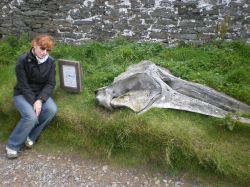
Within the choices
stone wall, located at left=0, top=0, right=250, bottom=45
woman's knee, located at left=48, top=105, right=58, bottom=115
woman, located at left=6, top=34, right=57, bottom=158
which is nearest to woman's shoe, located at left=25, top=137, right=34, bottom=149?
woman, located at left=6, top=34, right=57, bottom=158

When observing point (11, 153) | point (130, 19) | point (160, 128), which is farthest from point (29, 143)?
point (130, 19)

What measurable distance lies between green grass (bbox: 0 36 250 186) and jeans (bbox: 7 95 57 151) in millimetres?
161

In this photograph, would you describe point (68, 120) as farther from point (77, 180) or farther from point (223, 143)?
point (223, 143)

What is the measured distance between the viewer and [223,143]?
3.96 m

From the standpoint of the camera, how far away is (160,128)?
412 cm

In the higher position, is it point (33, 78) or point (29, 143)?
point (33, 78)

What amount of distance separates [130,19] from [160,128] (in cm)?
303

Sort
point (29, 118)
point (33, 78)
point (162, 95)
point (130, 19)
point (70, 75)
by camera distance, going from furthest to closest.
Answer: point (130, 19)
point (70, 75)
point (162, 95)
point (33, 78)
point (29, 118)

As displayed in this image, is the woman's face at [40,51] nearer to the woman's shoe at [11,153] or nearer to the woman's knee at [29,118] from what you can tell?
the woman's knee at [29,118]

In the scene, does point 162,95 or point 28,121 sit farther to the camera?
point 162,95

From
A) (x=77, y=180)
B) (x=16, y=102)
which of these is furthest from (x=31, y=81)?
(x=77, y=180)

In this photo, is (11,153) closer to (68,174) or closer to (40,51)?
(68,174)

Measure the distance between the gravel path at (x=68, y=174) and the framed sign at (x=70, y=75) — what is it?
1.05 metres

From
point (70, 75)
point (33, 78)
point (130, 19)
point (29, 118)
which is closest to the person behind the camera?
point (29, 118)
